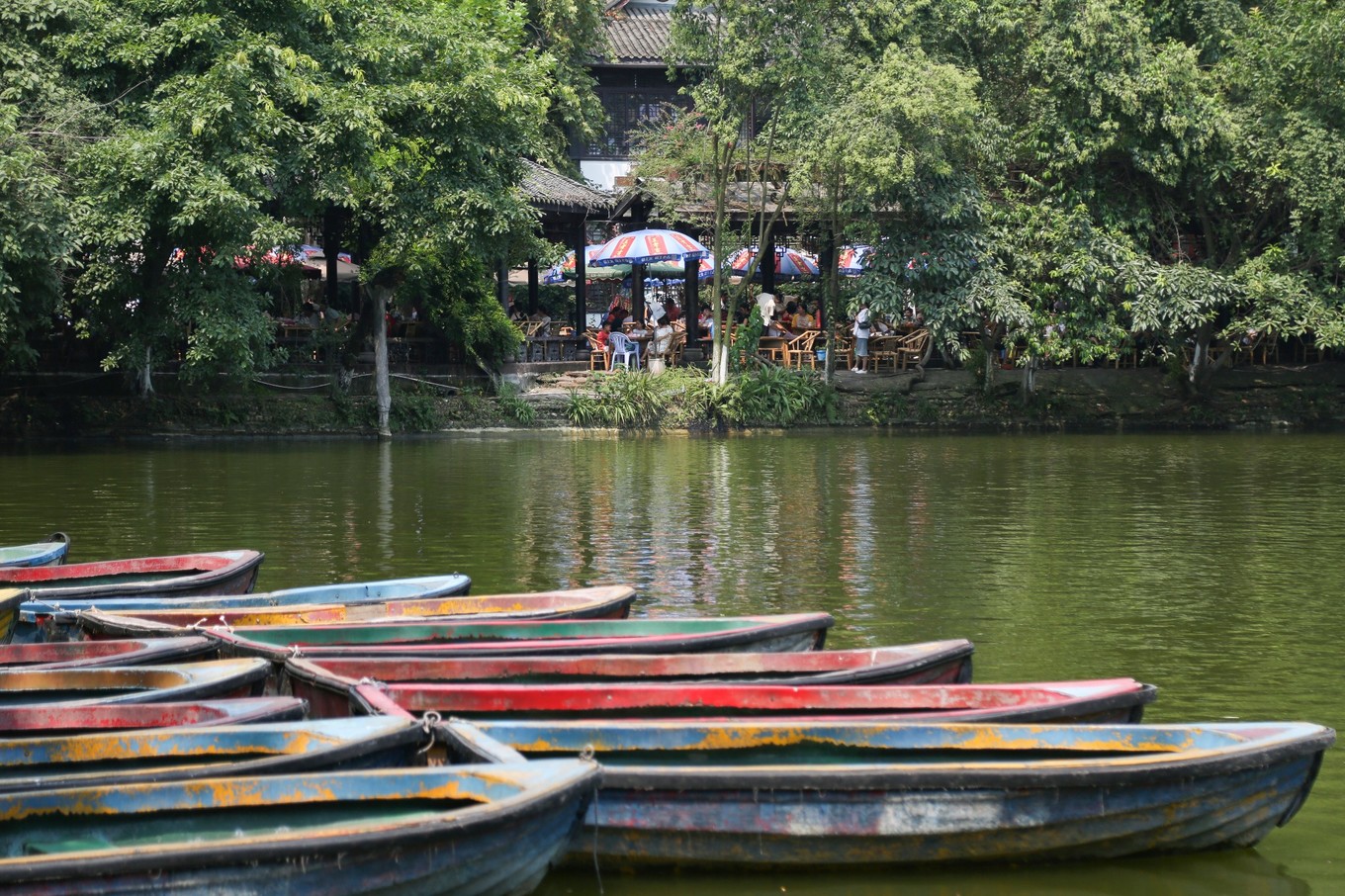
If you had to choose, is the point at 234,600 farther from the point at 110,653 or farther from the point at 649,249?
the point at 649,249

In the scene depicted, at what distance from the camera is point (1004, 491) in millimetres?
17922

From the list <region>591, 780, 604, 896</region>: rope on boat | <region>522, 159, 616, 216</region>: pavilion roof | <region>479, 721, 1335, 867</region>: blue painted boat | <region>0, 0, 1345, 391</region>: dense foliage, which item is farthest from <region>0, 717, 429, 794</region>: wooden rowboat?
<region>522, 159, 616, 216</region>: pavilion roof

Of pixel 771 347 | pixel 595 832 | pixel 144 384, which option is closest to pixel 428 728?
pixel 595 832

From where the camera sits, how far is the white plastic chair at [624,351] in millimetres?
28797

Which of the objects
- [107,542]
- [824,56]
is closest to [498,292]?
[824,56]

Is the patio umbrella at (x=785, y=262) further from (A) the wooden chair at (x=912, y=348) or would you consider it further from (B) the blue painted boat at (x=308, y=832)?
(B) the blue painted boat at (x=308, y=832)

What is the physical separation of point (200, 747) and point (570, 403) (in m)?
21.3

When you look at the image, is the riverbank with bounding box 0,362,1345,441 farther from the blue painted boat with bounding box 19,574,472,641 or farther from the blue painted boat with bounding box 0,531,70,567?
the blue painted boat with bounding box 19,574,472,641

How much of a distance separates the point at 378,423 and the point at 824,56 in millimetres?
9929

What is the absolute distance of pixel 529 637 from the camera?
788cm

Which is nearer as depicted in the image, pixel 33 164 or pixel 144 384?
pixel 33 164

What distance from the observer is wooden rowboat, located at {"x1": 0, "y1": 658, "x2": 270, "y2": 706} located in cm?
632

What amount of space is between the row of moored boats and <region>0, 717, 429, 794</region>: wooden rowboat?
0.01m

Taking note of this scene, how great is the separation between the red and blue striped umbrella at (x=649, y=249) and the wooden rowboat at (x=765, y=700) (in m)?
21.2
